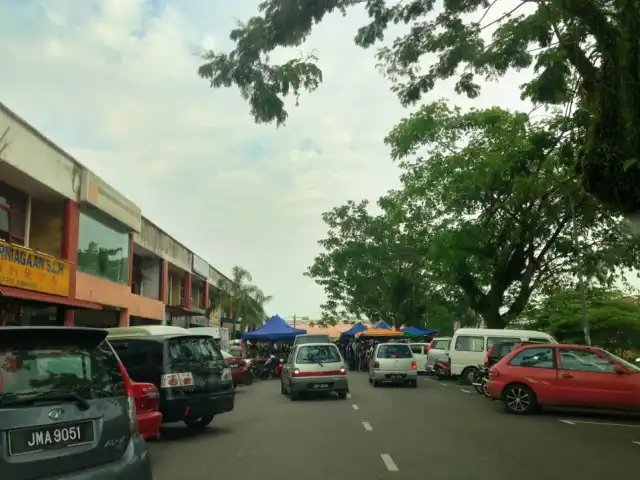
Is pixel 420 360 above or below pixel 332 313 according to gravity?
below

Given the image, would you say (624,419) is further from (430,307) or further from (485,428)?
(430,307)

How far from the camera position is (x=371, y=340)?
41.4 meters

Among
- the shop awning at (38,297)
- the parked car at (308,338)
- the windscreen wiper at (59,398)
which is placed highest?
the shop awning at (38,297)

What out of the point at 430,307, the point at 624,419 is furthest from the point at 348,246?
the point at 624,419

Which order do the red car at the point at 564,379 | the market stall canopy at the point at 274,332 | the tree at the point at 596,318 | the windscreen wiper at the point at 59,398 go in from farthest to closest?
the market stall canopy at the point at 274,332
the tree at the point at 596,318
the red car at the point at 564,379
the windscreen wiper at the point at 59,398

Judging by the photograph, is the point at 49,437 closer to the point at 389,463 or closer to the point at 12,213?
the point at 389,463

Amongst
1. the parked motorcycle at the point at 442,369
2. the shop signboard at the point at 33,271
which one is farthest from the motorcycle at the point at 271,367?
the shop signboard at the point at 33,271

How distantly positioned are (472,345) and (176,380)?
54.9ft

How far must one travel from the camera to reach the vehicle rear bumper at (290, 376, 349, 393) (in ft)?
62.8

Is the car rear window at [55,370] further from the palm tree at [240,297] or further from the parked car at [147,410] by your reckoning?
the palm tree at [240,297]

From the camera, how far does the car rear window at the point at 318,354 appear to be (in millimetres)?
19469

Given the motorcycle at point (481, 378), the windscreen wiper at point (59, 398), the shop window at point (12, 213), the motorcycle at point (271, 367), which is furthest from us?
the motorcycle at point (271, 367)

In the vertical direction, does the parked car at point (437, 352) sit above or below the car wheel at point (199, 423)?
above

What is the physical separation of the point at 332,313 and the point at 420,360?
2356cm
